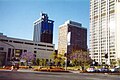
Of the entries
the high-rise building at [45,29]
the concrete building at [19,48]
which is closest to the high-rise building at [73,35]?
the high-rise building at [45,29]

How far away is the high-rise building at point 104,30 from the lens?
13738 centimetres

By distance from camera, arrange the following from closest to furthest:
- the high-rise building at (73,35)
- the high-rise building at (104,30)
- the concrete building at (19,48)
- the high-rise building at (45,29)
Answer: the concrete building at (19,48) < the high-rise building at (104,30) < the high-rise building at (73,35) < the high-rise building at (45,29)

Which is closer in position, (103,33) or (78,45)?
(103,33)

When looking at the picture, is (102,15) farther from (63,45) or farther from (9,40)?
(9,40)

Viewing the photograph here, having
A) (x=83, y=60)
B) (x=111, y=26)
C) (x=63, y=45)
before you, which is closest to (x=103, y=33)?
(x=111, y=26)

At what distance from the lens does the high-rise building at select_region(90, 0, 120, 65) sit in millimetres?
137375

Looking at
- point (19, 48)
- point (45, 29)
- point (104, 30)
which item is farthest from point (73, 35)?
point (19, 48)

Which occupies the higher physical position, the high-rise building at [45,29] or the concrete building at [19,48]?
the high-rise building at [45,29]

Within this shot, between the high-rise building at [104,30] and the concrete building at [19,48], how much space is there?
123ft

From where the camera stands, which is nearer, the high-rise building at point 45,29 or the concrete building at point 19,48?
the concrete building at point 19,48

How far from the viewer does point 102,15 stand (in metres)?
154

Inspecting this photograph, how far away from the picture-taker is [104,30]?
493 ft

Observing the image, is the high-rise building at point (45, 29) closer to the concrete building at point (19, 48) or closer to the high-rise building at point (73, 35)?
the high-rise building at point (73, 35)

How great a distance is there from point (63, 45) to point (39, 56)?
51329 mm
